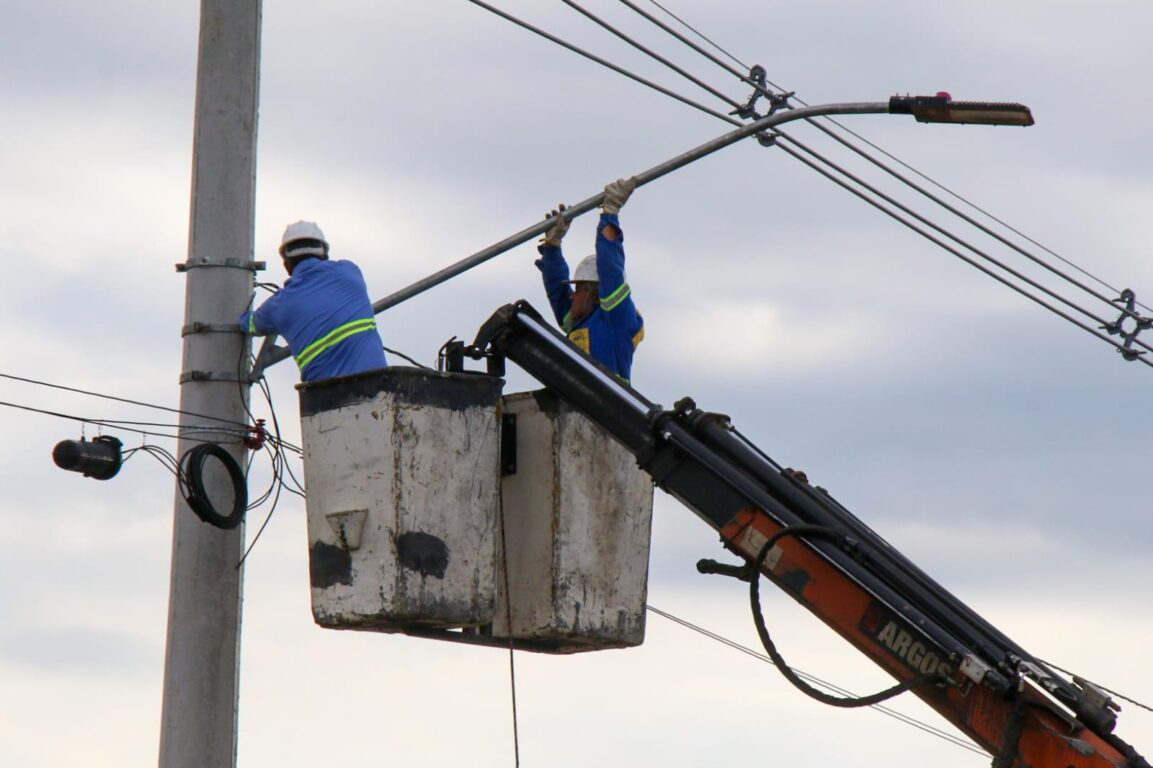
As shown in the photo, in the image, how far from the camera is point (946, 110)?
42.1 feet

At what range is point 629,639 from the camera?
13359 mm

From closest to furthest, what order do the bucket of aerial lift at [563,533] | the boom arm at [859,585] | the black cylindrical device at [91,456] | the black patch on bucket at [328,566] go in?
1. the boom arm at [859,585]
2. the black patch on bucket at [328,566]
3. the black cylindrical device at [91,456]
4. the bucket of aerial lift at [563,533]

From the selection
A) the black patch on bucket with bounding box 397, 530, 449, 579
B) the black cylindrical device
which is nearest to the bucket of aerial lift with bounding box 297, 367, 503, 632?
the black patch on bucket with bounding box 397, 530, 449, 579

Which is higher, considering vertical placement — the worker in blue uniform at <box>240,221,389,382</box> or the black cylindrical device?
the worker in blue uniform at <box>240,221,389,382</box>

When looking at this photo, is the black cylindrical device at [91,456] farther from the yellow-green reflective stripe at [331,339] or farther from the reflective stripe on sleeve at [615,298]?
the reflective stripe on sleeve at [615,298]

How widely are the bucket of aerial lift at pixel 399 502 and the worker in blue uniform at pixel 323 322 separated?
397 millimetres

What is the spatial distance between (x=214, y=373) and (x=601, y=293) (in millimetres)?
2419

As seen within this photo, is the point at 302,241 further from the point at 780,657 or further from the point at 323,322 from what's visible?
the point at 780,657

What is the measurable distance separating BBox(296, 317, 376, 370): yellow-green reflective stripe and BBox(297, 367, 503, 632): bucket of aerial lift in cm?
41

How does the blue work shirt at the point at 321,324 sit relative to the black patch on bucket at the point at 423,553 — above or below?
above

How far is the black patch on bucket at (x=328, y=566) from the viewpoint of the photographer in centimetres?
1241

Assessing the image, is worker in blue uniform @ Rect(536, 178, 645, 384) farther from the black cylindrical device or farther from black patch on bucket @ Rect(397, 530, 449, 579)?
the black cylindrical device

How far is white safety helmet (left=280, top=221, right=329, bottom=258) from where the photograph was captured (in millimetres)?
13359

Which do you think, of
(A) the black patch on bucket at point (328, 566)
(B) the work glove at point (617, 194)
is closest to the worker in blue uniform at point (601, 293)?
(B) the work glove at point (617, 194)
